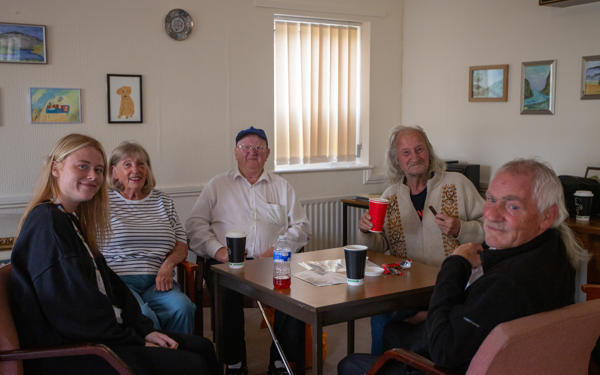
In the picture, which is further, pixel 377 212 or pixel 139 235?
pixel 139 235

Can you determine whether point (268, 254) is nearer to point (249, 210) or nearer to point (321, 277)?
point (249, 210)

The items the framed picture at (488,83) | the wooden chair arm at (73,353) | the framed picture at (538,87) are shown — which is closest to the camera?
the wooden chair arm at (73,353)

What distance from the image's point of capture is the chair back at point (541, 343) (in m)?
1.55

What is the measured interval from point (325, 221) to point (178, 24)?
6.54 ft

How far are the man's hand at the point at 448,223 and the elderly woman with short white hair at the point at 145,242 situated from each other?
4.22ft

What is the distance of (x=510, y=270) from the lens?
→ 1.66 meters

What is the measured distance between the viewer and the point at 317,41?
5051mm

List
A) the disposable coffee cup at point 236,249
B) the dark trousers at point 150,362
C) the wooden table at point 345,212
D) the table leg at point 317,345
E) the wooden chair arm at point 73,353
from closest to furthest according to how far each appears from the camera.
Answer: the wooden chair arm at point 73,353
the dark trousers at point 150,362
the table leg at point 317,345
the disposable coffee cup at point 236,249
the wooden table at point 345,212

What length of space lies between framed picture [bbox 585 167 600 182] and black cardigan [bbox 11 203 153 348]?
314cm

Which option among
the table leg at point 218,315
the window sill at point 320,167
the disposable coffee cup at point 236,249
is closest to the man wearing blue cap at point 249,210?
the table leg at point 218,315

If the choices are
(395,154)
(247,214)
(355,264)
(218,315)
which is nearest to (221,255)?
(247,214)

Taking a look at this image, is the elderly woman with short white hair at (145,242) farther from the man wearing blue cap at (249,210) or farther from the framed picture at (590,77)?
the framed picture at (590,77)

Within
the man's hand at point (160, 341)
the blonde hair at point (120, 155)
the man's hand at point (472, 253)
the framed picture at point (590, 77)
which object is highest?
the framed picture at point (590, 77)

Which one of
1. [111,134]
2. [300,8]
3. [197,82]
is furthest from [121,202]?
[300,8]
